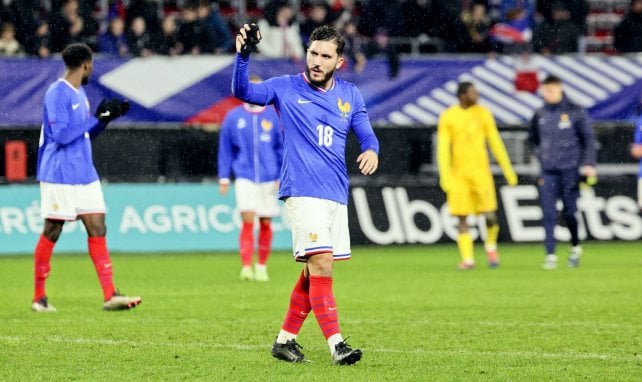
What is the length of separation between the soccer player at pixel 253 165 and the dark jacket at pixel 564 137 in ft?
11.5

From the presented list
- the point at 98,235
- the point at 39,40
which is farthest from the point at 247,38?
the point at 39,40

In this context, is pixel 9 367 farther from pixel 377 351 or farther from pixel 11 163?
pixel 11 163

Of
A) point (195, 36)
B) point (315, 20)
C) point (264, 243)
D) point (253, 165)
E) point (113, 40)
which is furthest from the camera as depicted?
point (315, 20)

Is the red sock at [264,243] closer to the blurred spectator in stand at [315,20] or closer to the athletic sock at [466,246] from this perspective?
the athletic sock at [466,246]

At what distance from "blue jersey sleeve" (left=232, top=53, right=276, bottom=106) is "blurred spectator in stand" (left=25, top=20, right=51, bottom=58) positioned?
45.8ft

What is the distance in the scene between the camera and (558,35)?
2405cm

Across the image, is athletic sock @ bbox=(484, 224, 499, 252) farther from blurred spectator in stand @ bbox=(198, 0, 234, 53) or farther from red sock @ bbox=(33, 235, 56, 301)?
blurred spectator in stand @ bbox=(198, 0, 234, 53)

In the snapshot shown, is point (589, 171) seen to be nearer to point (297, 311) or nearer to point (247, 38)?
point (297, 311)

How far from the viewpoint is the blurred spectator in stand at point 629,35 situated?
79.2 ft

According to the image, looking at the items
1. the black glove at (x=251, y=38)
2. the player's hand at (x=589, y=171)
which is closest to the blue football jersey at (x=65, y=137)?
the black glove at (x=251, y=38)

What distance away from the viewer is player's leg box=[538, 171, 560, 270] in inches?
675

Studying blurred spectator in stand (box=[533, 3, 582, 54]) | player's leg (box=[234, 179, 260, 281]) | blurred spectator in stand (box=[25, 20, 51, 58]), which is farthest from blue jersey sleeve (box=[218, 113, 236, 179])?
blurred spectator in stand (box=[533, 3, 582, 54])

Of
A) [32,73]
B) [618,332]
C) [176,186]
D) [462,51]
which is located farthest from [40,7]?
[618,332]

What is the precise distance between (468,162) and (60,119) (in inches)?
271
